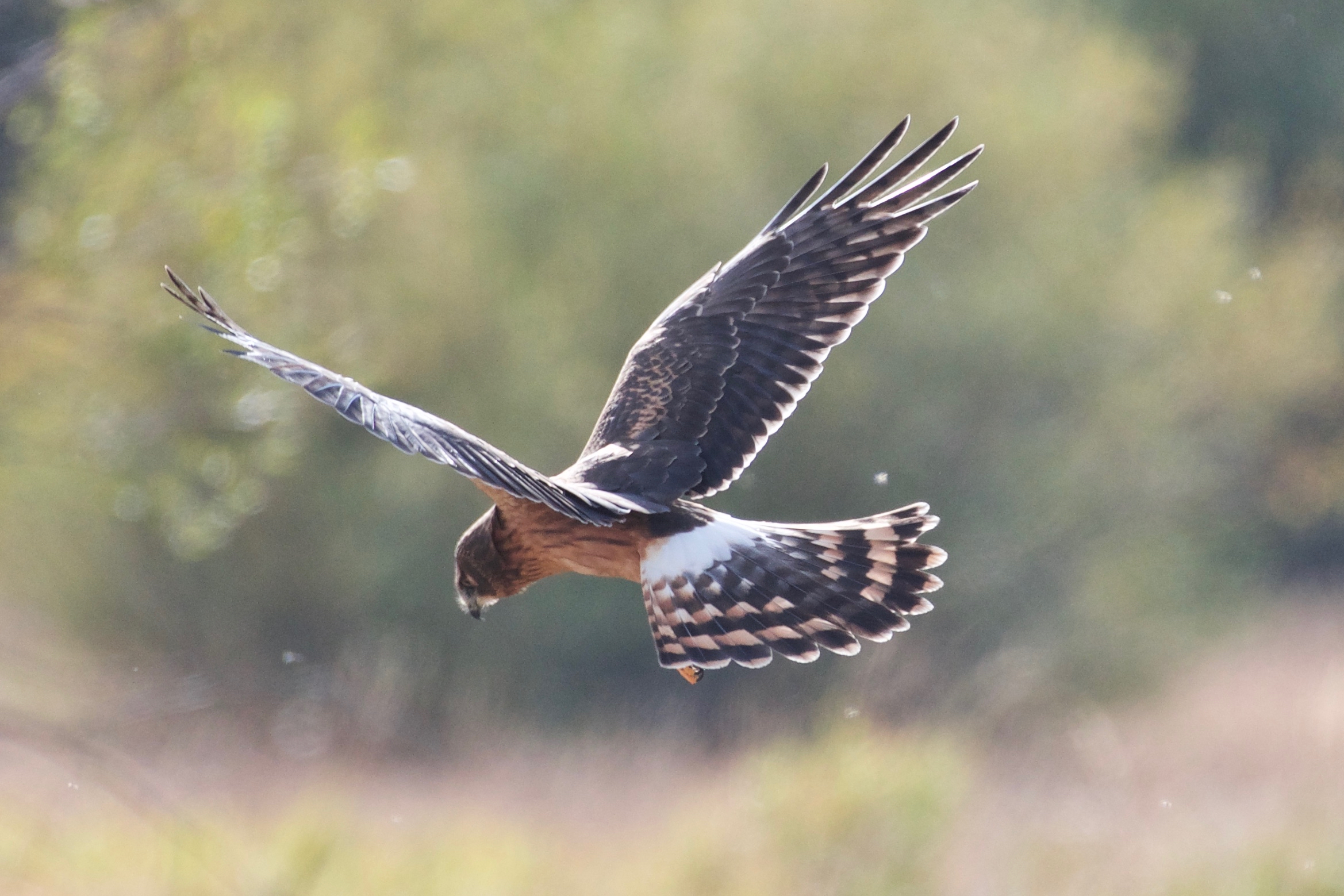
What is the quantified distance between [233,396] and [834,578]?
25.1 ft

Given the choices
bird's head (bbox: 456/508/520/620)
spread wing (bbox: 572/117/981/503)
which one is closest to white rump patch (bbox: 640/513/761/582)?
spread wing (bbox: 572/117/981/503)

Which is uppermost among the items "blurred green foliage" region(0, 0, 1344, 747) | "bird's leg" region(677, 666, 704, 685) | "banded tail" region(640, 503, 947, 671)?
"blurred green foliage" region(0, 0, 1344, 747)

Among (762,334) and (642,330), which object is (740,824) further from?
(642,330)

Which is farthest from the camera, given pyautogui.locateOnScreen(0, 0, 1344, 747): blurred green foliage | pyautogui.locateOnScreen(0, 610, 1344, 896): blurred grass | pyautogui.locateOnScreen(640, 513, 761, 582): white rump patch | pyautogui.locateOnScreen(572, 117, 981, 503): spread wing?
pyautogui.locateOnScreen(0, 0, 1344, 747): blurred green foliage

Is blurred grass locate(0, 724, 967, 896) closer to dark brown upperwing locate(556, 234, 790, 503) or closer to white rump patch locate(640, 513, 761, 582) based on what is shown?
dark brown upperwing locate(556, 234, 790, 503)

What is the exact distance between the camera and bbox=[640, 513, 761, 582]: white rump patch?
4898 mm

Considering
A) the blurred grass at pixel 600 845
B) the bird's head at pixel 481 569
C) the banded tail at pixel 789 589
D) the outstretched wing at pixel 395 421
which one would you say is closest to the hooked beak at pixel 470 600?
the bird's head at pixel 481 569

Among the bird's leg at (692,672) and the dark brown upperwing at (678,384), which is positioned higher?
the dark brown upperwing at (678,384)

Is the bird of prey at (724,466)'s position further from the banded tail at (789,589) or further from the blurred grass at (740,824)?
the blurred grass at (740,824)

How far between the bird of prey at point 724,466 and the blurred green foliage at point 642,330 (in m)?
7.61

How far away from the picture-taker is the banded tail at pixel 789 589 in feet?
15.4

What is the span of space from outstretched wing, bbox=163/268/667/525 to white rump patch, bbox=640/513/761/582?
62 centimetres

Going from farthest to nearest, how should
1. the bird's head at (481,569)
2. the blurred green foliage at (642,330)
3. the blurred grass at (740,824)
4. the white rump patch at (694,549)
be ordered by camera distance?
the blurred green foliage at (642,330)
the blurred grass at (740,824)
the bird's head at (481,569)
the white rump patch at (694,549)

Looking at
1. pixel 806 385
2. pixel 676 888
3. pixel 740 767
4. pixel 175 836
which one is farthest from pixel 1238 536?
pixel 806 385
